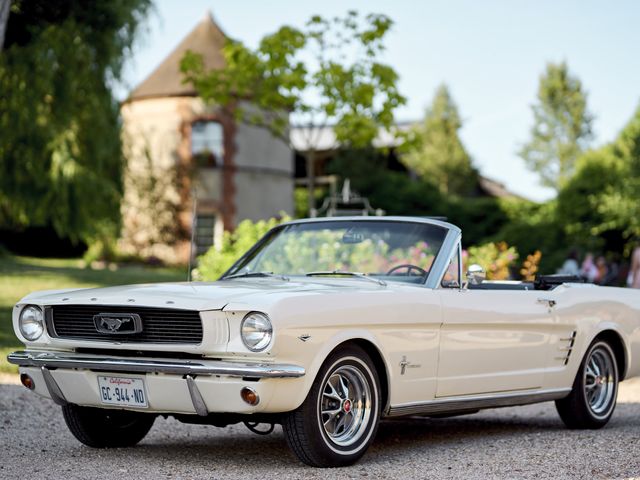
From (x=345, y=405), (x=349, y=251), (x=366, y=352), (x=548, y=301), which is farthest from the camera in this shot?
(x=548, y=301)

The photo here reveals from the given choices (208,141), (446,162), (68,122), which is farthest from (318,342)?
(446,162)

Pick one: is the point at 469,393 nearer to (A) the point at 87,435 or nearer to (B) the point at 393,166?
(A) the point at 87,435

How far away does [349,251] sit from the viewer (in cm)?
745

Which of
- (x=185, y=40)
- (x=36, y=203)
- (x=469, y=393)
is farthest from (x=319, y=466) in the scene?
(x=185, y=40)

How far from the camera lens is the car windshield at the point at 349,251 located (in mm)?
7160

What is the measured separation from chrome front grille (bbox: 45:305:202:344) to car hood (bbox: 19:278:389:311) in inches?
1.9

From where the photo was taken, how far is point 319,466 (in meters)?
5.82

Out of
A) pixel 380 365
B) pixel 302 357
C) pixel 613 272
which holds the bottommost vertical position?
pixel 613 272

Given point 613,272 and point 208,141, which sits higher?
point 208,141

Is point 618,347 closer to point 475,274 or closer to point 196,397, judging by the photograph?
point 475,274

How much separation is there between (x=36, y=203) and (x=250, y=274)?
50.2 feet

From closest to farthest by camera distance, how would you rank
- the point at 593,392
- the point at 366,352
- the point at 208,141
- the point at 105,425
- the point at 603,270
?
the point at 366,352 → the point at 105,425 → the point at 593,392 → the point at 603,270 → the point at 208,141

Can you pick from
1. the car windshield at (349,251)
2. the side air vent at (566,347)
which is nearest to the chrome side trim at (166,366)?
the car windshield at (349,251)

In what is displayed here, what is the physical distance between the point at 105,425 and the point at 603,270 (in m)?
21.1
